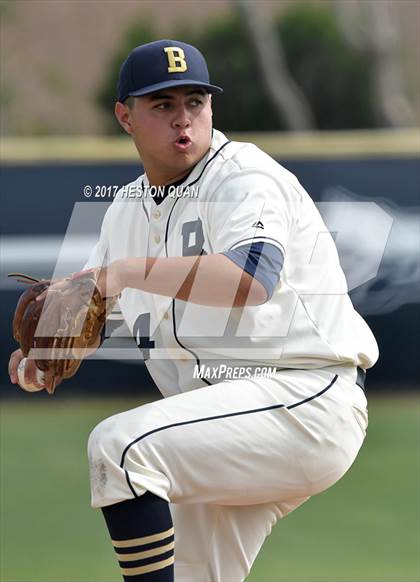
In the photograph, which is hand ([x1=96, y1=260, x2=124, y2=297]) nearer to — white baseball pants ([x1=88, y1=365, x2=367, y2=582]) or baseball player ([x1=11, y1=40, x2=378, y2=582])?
baseball player ([x1=11, y1=40, x2=378, y2=582])

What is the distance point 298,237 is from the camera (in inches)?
124

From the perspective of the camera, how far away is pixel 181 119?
3180 mm

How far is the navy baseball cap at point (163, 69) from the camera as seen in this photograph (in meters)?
3.17

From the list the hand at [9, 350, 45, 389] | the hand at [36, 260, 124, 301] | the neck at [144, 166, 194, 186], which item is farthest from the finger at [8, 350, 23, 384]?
the neck at [144, 166, 194, 186]

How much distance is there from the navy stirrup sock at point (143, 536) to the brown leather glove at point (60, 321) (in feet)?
1.46

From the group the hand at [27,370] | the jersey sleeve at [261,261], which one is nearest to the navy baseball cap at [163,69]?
the jersey sleeve at [261,261]

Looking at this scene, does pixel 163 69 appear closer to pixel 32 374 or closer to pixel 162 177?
pixel 162 177

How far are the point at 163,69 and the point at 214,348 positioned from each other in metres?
0.71

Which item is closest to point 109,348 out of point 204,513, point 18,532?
point 18,532

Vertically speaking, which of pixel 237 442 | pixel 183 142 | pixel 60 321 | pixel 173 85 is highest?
pixel 173 85

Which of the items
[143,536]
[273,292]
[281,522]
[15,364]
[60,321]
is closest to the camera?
[143,536]

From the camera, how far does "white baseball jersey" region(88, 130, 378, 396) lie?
3059 mm

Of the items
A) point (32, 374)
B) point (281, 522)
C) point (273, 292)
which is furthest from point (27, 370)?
point (281, 522)

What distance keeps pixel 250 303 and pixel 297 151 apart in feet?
15.8
